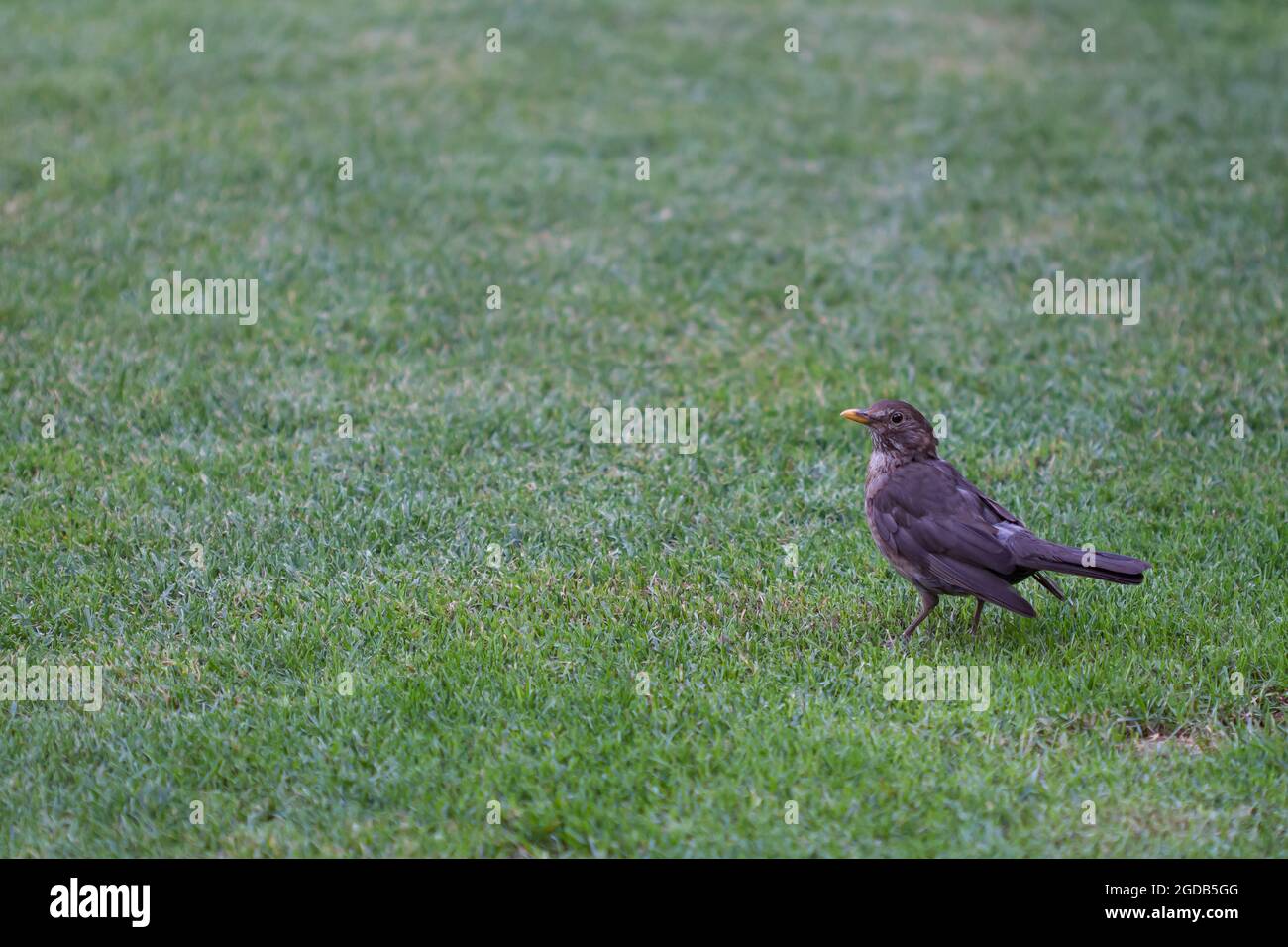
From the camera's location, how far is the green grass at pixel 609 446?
4.85m

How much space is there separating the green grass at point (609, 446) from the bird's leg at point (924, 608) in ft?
0.34

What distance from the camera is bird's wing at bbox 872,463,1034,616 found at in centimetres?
539

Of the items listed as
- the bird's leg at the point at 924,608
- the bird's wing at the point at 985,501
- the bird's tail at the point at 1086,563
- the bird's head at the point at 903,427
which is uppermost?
the bird's head at the point at 903,427

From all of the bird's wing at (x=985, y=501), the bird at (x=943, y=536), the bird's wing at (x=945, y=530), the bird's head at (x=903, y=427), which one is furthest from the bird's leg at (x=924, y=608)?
the bird's head at (x=903, y=427)

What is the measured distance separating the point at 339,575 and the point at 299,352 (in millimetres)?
2740

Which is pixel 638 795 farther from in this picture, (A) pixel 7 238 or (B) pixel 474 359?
(A) pixel 7 238

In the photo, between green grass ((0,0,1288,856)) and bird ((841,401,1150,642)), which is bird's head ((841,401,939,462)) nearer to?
bird ((841,401,1150,642))

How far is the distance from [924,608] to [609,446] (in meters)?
2.55

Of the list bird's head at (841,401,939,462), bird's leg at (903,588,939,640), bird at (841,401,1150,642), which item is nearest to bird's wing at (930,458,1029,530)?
bird at (841,401,1150,642)

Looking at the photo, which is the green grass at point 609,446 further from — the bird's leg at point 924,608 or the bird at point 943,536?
the bird at point 943,536

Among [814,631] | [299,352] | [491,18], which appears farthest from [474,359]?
[491,18]

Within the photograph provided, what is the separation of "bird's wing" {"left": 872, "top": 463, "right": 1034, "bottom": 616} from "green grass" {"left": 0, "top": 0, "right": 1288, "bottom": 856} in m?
0.42

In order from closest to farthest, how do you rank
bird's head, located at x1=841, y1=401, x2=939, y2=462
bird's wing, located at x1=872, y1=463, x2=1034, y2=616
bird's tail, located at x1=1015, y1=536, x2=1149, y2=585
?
1. bird's tail, located at x1=1015, y1=536, x2=1149, y2=585
2. bird's wing, located at x1=872, y1=463, x2=1034, y2=616
3. bird's head, located at x1=841, y1=401, x2=939, y2=462

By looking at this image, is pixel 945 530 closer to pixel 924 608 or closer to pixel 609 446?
pixel 924 608
